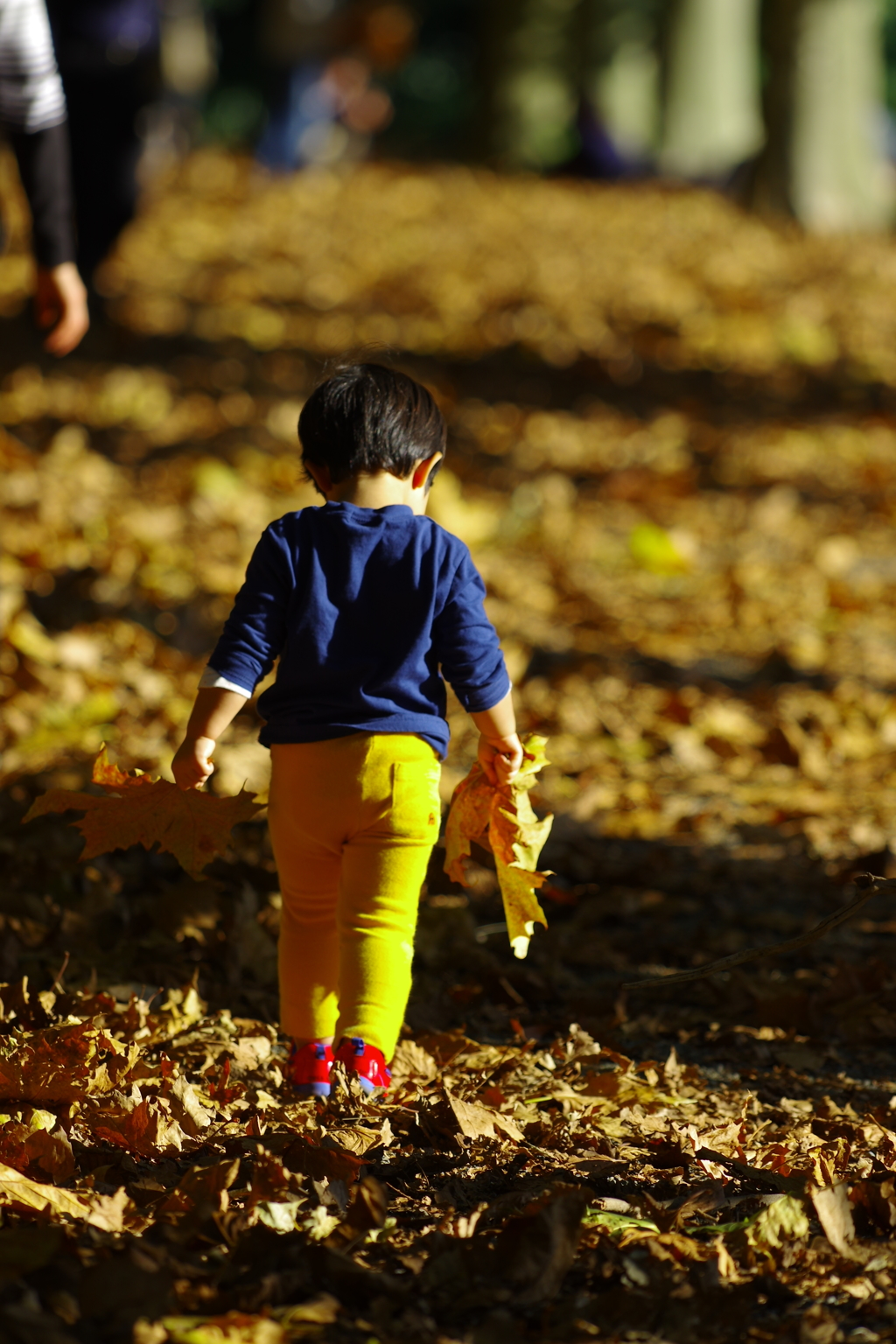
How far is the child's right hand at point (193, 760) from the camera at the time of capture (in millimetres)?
2549

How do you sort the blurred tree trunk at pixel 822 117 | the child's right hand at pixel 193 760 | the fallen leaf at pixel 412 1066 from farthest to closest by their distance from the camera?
the blurred tree trunk at pixel 822 117 → the fallen leaf at pixel 412 1066 → the child's right hand at pixel 193 760

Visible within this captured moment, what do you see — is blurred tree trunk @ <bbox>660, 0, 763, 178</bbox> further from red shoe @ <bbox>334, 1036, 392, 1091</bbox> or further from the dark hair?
red shoe @ <bbox>334, 1036, 392, 1091</bbox>

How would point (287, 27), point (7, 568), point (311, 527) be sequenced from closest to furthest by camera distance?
1. point (311, 527)
2. point (7, 568)
3. point (287, 27)

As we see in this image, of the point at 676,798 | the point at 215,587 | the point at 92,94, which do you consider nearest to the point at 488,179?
the point at 92,94

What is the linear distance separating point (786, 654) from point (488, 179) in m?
13.7

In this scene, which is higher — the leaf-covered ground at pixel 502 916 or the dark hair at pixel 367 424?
the dark hair at pixel 367 424

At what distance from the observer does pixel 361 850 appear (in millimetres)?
2674

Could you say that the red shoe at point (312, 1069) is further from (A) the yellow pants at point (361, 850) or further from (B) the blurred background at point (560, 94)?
(B) the blurred background at point (560, 94)

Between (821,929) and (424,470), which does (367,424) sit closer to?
(424,470)

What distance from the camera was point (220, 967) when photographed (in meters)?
3.35

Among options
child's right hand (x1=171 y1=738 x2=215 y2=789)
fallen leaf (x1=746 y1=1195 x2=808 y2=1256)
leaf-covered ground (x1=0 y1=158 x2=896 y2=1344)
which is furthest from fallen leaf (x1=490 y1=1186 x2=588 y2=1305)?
child's right hand (x1=171 y1=738 x2=215 y2=789)

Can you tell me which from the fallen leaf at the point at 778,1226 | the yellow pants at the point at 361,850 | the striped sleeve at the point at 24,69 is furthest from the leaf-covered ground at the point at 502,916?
the striped sleeve at the point at 24,69

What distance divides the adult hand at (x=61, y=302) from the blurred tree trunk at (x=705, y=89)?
1721 cm

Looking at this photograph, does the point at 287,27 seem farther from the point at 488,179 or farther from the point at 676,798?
the point at 676,798
